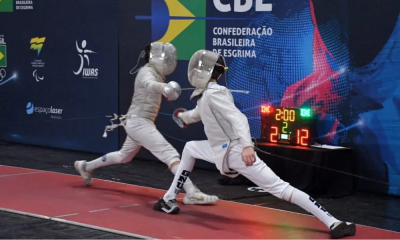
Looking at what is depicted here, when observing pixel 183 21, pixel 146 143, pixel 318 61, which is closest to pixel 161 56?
pixel 146 143

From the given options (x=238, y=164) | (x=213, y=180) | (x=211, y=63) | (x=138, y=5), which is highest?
(x=138, y=5)

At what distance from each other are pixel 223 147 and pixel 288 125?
5.58 feet

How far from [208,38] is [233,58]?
0.42 m

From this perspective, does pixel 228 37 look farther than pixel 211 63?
Yes

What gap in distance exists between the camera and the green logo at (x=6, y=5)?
32.5 ft

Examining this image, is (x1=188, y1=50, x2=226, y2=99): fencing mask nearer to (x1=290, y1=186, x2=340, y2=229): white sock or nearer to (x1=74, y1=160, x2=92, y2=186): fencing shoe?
(x1=290, y1=186, x2=340, y2=229): white sock

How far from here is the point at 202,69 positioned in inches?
207

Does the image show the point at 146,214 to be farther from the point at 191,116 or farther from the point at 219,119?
the point at 219,119

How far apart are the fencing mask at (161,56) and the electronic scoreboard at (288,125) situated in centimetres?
123

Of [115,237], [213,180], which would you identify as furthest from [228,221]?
[213,180]

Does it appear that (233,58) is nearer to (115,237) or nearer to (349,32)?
(349,32)

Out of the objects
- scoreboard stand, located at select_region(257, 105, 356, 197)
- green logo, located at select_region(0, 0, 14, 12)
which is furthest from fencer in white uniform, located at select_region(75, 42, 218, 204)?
green logo, located at select_region(0, 0, 14, 12)

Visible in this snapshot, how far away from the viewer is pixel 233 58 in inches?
302

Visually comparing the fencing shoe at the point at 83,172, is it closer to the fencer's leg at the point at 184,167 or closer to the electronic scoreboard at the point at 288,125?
the fencer's leg at the point at 184,167
